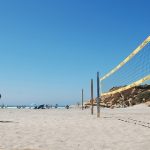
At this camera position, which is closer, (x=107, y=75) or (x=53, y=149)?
(x=53, y=149)

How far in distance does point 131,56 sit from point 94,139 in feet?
37.2

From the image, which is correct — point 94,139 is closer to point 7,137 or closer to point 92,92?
point 7,137

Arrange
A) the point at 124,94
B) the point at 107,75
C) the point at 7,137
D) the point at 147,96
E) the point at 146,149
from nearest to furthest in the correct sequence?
the point at 146,149
the point at 7,137
the point at 107,75
the point at 147,96
the point at 124,94

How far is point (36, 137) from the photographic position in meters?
10.4

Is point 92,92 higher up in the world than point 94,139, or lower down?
higher up

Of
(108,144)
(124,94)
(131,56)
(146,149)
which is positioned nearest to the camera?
(146,149)

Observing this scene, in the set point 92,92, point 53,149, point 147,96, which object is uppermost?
point 147,96

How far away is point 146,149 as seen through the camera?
8.23m

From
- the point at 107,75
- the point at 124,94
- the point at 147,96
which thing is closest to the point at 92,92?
the point at 107,75

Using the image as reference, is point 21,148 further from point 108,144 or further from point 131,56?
point 131,56

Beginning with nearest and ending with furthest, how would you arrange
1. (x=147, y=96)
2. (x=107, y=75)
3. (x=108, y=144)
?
(x=108, y=144)
(x=107, y=75)
(x=147, y=96)

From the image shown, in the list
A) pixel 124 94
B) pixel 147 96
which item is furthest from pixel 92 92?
pixel 124 94

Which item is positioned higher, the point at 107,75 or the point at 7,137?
the point at 107,75

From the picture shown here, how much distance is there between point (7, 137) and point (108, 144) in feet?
10.0
